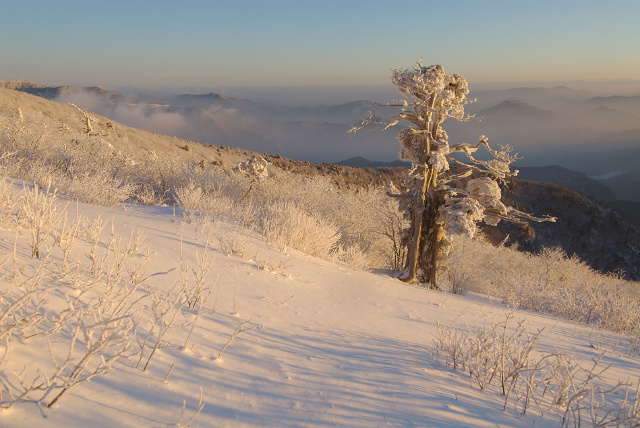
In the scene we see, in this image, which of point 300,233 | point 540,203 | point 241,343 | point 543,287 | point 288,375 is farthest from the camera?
point 540,203

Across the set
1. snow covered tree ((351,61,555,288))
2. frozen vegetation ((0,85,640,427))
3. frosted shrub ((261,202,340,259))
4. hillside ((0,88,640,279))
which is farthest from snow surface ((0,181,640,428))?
hillside ((0,88,640,279))

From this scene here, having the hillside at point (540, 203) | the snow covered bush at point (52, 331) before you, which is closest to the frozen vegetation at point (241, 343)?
the snow covered bush at point (52, 331)

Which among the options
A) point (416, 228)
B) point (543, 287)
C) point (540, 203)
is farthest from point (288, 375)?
point (540, 203)

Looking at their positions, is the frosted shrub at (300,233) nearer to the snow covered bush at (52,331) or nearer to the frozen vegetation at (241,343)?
the frozen vegetation at (241,343)

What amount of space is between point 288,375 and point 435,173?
29.0 ft

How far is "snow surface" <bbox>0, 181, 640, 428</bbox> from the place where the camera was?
172cm

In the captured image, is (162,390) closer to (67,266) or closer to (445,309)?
(67,266)

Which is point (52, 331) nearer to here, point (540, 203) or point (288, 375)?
point (288, 375)

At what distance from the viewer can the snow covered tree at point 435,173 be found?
9133 millimetres

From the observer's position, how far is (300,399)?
6.86 ft

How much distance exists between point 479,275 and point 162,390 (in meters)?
13.0

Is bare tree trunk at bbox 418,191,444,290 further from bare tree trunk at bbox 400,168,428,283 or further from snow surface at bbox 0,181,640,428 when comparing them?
snow surface at bbox 0,181,640,428

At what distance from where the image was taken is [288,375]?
236 centimetres

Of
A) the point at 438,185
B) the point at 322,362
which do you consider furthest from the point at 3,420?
the point at 438,185
